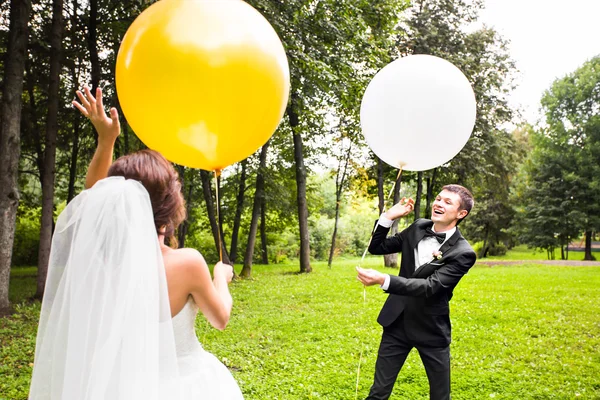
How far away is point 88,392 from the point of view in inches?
70.7

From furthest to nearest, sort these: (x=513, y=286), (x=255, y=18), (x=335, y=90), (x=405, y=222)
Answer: (x=405, y=222) → (x=513, y=286) → (x=335, y=90) → (x=255, y=18)

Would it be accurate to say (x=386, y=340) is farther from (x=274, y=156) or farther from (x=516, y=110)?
(x=516, y=110)

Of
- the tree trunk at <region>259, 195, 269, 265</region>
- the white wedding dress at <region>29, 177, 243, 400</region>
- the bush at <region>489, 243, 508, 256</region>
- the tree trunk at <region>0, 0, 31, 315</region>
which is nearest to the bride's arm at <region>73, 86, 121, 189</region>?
the white wedding dress at <region>29, 177, 243, 400</region>

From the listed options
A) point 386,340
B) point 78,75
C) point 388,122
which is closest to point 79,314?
point 386,340

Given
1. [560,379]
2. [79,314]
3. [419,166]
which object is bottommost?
[560,379]

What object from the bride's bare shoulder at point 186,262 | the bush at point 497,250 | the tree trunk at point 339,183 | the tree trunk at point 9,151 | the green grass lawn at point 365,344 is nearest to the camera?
the bride's bare shoulder at point 186,262

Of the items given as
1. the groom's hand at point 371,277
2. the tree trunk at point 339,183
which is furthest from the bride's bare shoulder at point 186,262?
the tree trunk at point 339,183

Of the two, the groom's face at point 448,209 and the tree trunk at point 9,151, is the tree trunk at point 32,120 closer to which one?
the tree trunk at point 9,151

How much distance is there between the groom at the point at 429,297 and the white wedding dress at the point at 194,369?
1.58 metres

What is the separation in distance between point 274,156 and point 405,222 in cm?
1961

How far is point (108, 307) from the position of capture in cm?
184

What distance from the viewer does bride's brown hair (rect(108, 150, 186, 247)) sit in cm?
194

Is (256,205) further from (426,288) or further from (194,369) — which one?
(194,369)

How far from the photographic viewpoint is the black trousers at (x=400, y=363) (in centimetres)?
351
